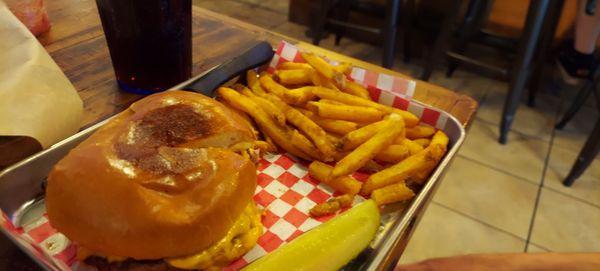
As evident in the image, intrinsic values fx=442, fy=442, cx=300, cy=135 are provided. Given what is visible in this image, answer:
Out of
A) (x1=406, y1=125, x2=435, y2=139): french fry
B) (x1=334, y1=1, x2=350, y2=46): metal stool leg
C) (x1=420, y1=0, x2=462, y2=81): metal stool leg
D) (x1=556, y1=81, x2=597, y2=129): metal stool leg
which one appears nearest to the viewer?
(x1=406, y1=125, x2=435, y2=139): french fry

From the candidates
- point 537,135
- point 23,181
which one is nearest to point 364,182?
point 23,181

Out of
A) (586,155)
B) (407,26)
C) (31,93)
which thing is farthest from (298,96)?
(407,26)

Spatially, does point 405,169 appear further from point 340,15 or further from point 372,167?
point 340,15

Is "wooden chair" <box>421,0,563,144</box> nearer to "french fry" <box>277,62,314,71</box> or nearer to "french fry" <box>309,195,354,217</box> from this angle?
"french fry" <box>277,62,314,71</box>

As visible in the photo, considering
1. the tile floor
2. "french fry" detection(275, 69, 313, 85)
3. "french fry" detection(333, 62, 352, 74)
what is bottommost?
the tile floor

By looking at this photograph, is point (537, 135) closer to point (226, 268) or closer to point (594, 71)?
point (594, 71)

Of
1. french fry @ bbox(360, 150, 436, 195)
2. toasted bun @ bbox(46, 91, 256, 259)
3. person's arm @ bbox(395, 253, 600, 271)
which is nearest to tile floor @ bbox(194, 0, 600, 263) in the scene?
person's arm @ bbox(395, 253, 600, 271)

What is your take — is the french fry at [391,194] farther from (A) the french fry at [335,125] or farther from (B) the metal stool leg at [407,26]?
(B) the metal stool leg at [407,26]
